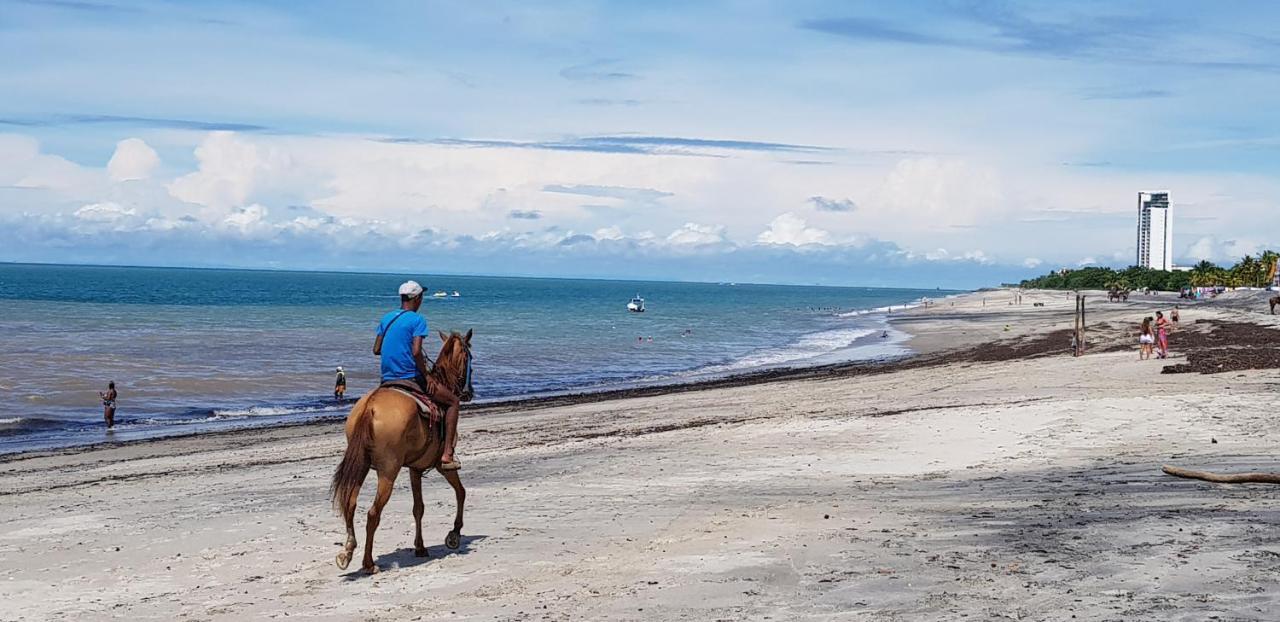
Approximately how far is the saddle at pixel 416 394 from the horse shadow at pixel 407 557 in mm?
1288

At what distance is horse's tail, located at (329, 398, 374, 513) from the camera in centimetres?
971

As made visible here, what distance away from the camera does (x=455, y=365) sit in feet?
34.6

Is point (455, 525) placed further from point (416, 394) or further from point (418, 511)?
point (416, 394)

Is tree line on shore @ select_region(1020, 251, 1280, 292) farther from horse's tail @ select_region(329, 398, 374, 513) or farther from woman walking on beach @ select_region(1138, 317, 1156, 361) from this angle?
horse's tail @ select_region(329, 398, 374, 513)

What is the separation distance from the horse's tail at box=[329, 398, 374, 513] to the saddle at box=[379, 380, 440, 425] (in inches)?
13.5

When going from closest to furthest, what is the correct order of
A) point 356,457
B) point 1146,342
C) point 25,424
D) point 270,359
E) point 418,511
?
point 356,457 → point 418,511 → point 25,424 → point 1146,342 → point 270,359

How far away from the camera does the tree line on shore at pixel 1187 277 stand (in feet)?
509

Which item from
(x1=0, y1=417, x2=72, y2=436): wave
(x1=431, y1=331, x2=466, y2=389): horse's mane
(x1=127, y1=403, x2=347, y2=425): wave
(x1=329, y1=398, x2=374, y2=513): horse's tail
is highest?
(x1=431, y1=331, x2=466, y2=389): horse's mane

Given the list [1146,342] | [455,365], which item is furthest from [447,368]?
[1146,342]

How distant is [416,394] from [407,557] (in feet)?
5.23

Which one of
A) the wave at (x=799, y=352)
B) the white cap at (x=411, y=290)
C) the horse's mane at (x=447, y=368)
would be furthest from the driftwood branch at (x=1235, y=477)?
the wave at (x=799, y=352)

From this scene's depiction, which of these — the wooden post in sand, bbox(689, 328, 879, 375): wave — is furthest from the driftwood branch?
bbox(689, 328, 879, 375): wave

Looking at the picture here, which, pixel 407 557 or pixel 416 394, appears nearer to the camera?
pixel 416 394

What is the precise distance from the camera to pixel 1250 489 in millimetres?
11539
